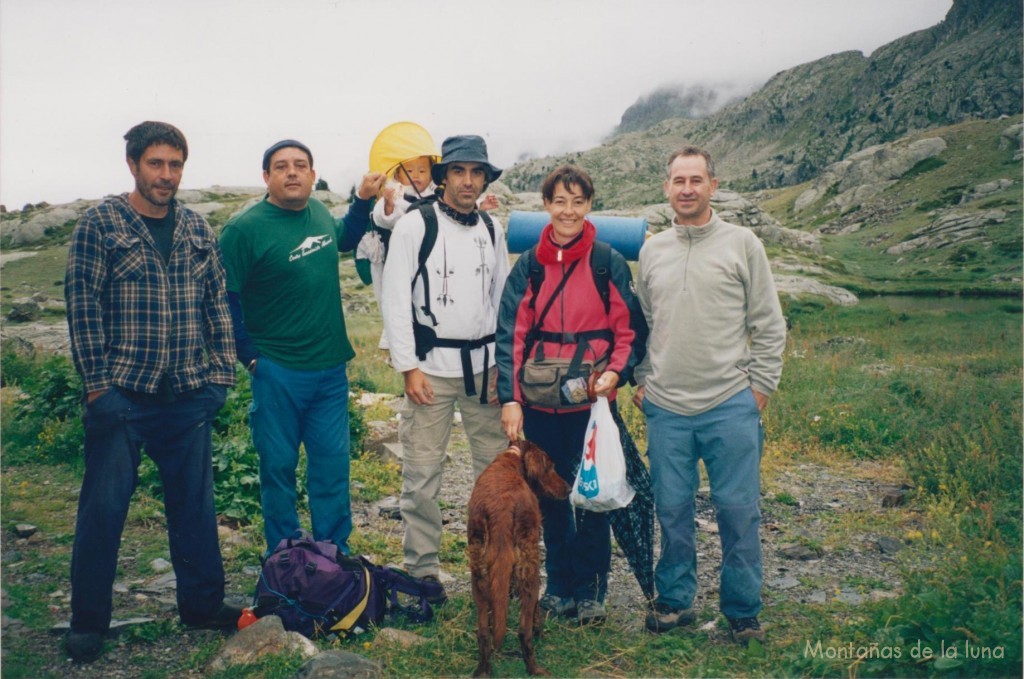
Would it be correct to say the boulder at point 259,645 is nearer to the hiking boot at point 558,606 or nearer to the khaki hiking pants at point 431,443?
the khaki hiking pants at point 431,443

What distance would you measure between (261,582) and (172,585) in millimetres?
1288

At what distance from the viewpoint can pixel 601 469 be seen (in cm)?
428

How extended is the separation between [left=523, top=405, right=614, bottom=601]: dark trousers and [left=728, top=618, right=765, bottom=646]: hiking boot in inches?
34.3

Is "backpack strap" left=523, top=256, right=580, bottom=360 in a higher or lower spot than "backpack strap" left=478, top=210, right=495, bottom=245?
lower

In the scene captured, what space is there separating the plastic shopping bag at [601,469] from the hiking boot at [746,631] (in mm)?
1043

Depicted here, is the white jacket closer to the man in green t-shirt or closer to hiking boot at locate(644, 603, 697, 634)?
the man in green t-shirt

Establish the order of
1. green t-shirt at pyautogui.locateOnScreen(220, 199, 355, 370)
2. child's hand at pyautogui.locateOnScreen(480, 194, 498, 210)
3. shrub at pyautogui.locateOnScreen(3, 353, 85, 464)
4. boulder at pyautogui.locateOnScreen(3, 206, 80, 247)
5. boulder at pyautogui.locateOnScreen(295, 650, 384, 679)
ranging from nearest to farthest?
boulder at pyautogui.locateOnScreen(295, 650, 384, 679)
green t-shirt at pyautogui.locateOnScreen(220, 199, 355, 370)
child's hand at pyautogui.locateOnScreen(480, 194, 498, 210)
shrub at pyautogui.locateOnScreen(3, 353, 85, 464)
boulder at pyautogui.locateOnScreen(3, 206, 80, 247)

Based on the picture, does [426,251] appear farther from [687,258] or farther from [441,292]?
[687,258]

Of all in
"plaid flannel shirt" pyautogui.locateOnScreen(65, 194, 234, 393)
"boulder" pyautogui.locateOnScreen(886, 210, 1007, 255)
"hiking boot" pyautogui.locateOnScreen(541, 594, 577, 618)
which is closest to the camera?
"plaid flannel shirt" pyautogui.locateOnScreen(65, 194, 234, 393)

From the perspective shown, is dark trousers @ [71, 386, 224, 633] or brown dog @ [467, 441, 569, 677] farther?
dark trousers @ [71, 386, 224, 633]

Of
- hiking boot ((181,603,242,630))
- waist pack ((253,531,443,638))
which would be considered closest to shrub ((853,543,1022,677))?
waist pack ((253,531,443,638))

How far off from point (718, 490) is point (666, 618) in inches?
37.5

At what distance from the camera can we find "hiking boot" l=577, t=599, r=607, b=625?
4543 mm

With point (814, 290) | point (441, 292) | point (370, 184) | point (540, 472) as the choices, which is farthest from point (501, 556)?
point (814, 290)
